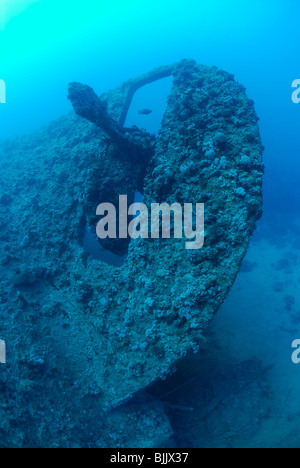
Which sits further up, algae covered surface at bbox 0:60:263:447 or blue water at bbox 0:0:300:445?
blue water at bbox 0:0:300:445

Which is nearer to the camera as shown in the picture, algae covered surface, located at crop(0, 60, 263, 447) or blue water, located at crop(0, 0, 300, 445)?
algae covered surface, located at crop(0, 60, 263, 447)

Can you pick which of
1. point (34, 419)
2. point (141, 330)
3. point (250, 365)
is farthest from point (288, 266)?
point (34, 419)

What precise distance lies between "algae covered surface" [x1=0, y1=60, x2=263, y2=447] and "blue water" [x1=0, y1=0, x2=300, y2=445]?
5.51 m

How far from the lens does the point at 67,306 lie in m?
5.86

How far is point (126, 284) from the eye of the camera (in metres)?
5.40

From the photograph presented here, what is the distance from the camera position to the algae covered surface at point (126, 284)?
4566 mm

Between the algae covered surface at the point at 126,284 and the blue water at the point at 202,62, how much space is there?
18.1 ft

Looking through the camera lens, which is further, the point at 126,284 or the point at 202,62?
the point at 202,62

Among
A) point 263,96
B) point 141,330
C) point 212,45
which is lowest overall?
point 141,330

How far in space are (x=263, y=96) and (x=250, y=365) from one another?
164ft

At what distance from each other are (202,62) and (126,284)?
2434 inches

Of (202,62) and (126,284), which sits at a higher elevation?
(202,62)

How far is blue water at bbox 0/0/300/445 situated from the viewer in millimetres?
28609

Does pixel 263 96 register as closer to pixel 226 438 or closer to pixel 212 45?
pixel 212 45
